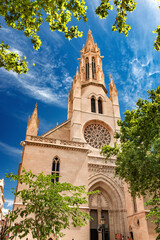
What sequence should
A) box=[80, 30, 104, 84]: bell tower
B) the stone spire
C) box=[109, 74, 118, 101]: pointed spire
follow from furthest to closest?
1. box=[80, 30, 104, 84]: bell tower
2. box=[109, 74, 118, 101]: pointed spire
3. the stone spire

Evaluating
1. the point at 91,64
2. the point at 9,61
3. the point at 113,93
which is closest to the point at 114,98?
the point at 113,93

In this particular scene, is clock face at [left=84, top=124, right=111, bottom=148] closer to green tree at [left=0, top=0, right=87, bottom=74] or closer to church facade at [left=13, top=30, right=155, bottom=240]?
church facade at [left=13, top=30, right=155, bottom=240]

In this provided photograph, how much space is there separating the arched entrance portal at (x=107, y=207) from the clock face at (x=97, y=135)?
14.3 feet

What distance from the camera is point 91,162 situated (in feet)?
61.9

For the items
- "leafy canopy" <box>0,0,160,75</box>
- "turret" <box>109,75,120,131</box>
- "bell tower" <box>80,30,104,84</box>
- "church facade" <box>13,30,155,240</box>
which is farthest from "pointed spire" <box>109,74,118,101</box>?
"leafy canopy" <box>0,0,160,75</box>

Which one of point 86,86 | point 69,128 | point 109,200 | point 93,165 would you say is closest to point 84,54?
point 86,86

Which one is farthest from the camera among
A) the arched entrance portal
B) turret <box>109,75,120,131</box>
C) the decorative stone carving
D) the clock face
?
turret <box>109,75,120,131</box>

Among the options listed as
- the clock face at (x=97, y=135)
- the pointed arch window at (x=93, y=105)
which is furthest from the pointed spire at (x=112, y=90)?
the clock face at (x=97, y=135)

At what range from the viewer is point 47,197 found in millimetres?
7887

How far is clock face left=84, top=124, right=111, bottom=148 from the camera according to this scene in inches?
853

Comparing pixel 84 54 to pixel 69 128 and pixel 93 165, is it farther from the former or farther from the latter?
pixel 93 165

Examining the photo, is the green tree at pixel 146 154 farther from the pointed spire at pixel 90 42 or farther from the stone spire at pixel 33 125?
the pointed spire at pixel 90 42

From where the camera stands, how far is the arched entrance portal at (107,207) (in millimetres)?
16812

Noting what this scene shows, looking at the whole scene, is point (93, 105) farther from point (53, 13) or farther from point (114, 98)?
point (53, 13)
